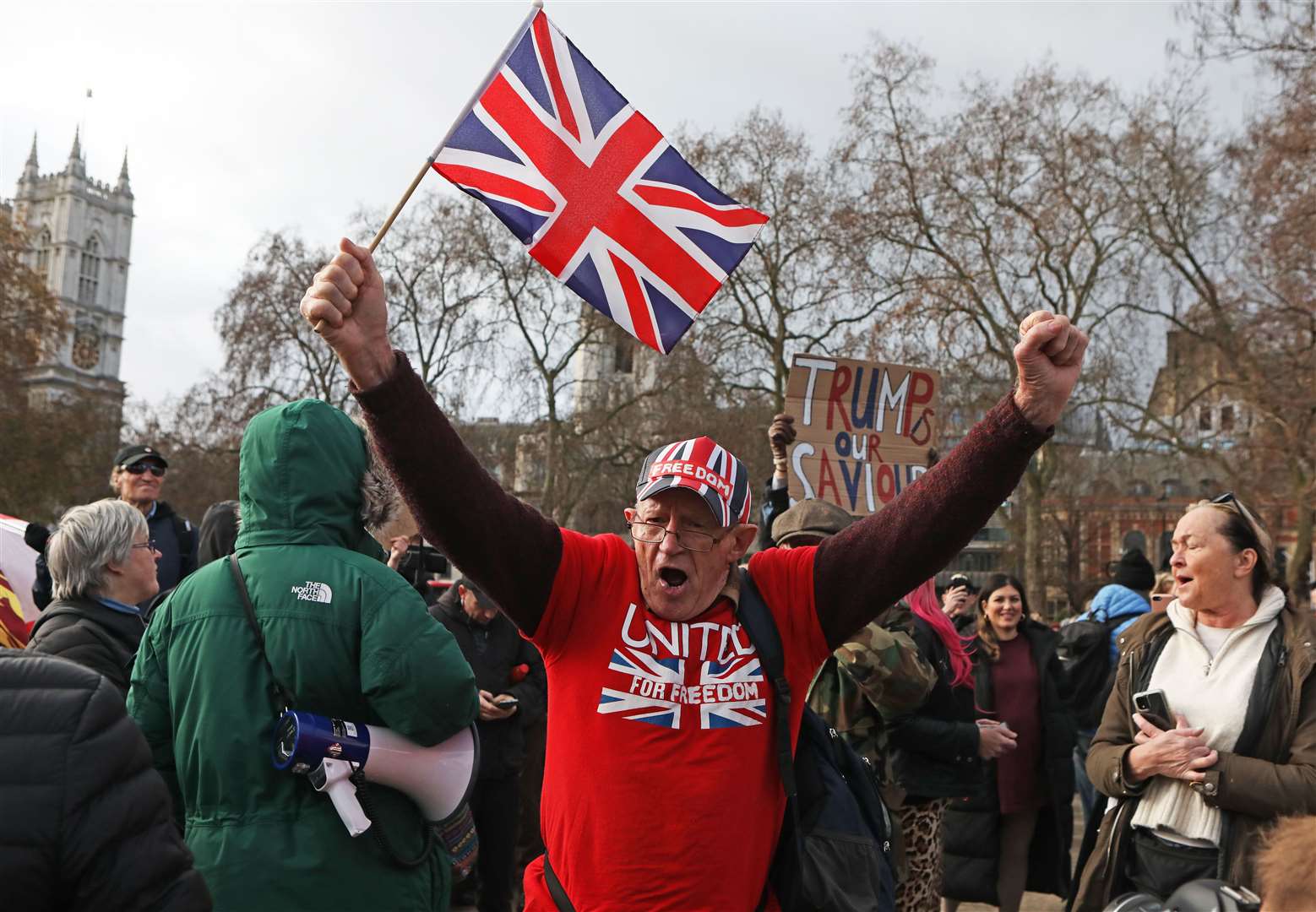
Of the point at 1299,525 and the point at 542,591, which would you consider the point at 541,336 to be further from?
the point at 542,591

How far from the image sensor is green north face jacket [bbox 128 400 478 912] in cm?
299

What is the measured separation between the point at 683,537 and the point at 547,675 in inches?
22.6

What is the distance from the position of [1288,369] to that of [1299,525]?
5958mm

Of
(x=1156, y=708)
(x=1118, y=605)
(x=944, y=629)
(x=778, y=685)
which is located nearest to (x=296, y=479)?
(x=778, y=685)

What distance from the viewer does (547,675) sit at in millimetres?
3328

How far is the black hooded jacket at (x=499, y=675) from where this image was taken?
6754 mm

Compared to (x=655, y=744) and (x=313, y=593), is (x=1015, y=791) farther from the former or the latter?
(x=313, y=593)

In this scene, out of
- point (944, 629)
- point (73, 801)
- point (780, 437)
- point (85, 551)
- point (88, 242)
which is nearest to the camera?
point (73, 801)

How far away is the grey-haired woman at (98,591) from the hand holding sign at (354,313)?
5.86ft

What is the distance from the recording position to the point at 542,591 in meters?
3.01

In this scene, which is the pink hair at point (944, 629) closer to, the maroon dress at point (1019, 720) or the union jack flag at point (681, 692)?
the maroon dress at point (1019, 720)

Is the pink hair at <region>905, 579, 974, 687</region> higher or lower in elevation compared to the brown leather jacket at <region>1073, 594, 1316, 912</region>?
higher

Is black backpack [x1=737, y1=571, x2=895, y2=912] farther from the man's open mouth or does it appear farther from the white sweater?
the white sweater

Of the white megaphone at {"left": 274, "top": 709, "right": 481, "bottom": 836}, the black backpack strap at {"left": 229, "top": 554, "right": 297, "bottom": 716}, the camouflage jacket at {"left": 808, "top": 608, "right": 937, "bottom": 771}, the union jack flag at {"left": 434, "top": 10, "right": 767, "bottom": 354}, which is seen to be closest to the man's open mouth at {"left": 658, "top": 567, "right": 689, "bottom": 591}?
the white megaphone at {"left": 274, "top": 709, "right": 481, "bottom": 836}
